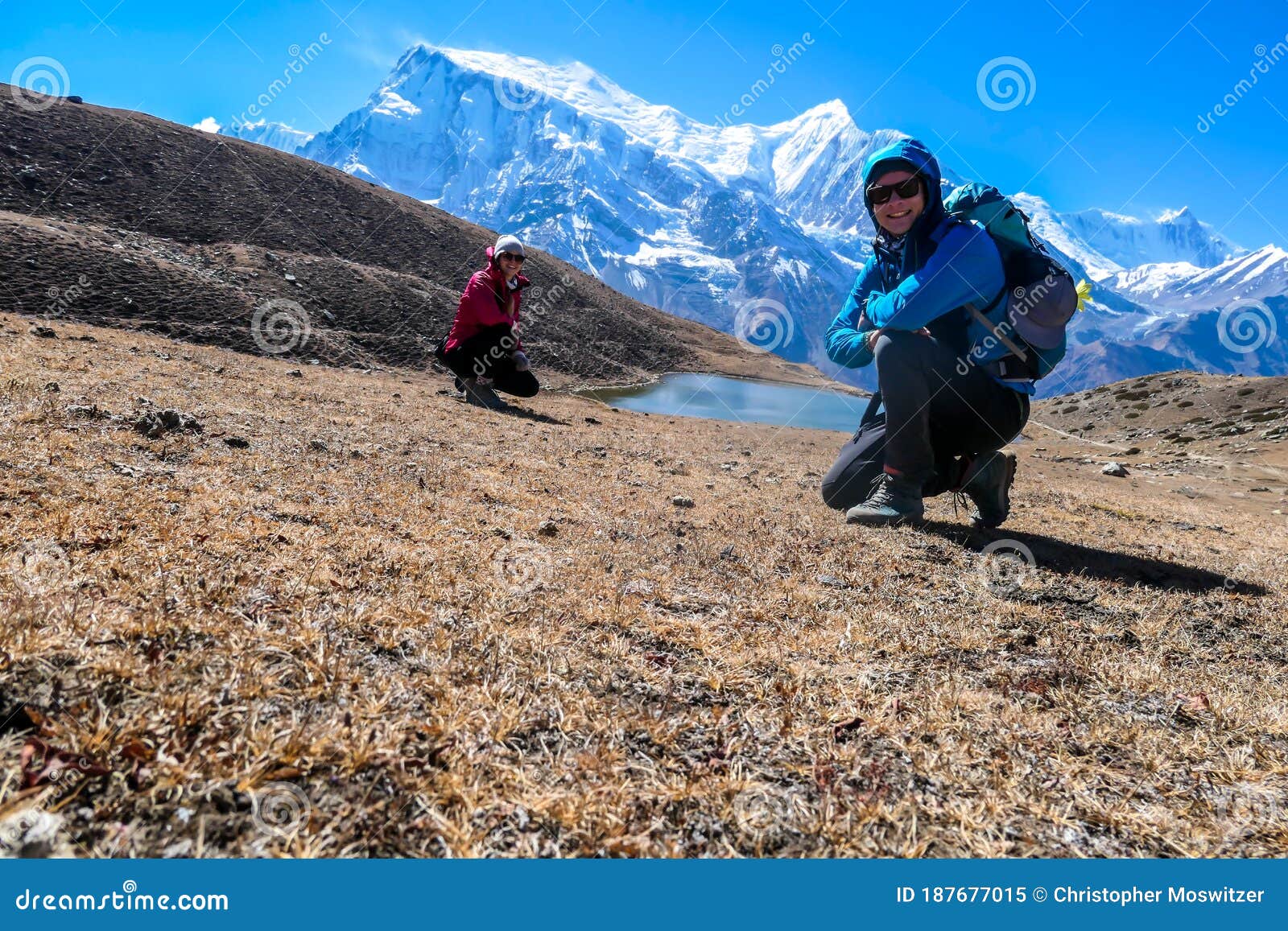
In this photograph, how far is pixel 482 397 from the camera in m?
13.0

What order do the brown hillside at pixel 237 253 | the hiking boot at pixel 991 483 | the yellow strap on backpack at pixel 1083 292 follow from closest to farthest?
the yellow strap on backpack at pixel 1083 292
the hiking boot at pixel 991 483
the brown hillside at pixel 237 253

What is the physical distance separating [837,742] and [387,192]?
5845 centimetres

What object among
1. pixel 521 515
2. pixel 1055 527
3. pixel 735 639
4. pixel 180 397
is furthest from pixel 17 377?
pixel 1055 527

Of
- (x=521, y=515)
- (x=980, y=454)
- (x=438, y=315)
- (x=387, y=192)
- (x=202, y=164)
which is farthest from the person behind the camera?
(x=387, y=192)

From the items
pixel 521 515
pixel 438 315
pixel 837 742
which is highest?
pixel 438 315

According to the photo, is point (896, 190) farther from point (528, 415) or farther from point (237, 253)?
point (237, 253)

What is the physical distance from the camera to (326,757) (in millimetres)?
1807

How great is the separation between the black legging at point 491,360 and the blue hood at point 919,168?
9.28m

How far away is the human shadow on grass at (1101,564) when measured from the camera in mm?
4734

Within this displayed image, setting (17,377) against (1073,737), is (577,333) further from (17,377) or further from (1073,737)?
(1073,737)

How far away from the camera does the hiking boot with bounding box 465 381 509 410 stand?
506 inches

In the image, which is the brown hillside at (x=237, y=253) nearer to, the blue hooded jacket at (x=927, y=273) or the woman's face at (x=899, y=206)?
the blue hooded jacket at (x=927, y=273)

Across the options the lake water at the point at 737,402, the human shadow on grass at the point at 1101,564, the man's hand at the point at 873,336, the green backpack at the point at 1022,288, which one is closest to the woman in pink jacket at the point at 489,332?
the man's hand at the point at 873,336

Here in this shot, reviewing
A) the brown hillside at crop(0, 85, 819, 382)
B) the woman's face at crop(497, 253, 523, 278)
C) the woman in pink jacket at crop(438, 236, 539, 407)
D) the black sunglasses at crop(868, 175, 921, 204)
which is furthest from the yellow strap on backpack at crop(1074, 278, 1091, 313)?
the brown hillside at crop(0, 85, 819, 382)
